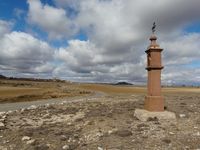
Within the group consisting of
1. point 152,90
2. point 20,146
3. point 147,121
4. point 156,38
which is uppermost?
point 156,38

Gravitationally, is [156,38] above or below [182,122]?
above

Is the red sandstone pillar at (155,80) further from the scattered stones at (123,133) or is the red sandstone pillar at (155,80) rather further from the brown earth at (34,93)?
the brown earth at (34,93)

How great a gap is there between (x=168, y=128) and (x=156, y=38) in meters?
4.69

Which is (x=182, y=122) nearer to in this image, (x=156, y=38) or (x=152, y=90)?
(x=152, y=90)

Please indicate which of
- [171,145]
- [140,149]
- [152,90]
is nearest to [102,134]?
[140,149]

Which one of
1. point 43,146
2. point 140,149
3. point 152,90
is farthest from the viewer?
point 152,90

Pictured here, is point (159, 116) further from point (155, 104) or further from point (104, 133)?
point (104, 133)

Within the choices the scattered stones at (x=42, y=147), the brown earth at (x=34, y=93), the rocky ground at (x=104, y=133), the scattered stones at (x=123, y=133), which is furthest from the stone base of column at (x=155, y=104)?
the brown earth at (x=34, y=93)

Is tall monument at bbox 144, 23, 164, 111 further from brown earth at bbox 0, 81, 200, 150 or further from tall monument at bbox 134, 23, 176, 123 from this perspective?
brown earth at bbox 0, 81, 200, 150

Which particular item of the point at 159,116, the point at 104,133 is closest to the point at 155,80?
the point at 159,116

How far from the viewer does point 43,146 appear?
10641mm

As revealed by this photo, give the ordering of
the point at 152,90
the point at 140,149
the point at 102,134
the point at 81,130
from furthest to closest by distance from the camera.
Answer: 1. the point at 152,90
2. the point at 81,130
3. the point at 102,134
4. the point at 140,149

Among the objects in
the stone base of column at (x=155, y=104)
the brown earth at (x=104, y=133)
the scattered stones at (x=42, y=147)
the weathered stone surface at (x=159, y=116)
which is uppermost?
the stone base of column at (x=155, y=104)

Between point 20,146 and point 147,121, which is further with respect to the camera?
point 147,121
